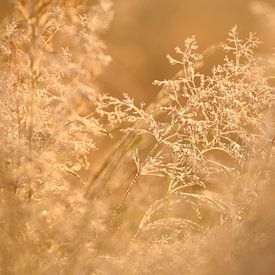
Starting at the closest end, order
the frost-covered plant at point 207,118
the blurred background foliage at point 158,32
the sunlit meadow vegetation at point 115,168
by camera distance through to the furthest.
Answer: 1. the sunlit meadow vegetation at point 115,168
2. the frost-covered plant at point 207,118
3. the blurred background foliage at point 158,32

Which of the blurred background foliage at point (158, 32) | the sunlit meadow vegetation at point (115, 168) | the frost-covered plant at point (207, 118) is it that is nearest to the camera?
the sunlit meadow vegetation at point (115, 168)

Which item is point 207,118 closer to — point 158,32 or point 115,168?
point 115,168

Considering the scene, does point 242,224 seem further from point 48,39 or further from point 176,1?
point 176,1

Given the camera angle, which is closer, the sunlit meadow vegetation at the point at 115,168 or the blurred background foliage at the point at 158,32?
the sunlit meadow vegetation at the point at 115,168

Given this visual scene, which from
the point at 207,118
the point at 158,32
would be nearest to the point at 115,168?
the point at 207,118

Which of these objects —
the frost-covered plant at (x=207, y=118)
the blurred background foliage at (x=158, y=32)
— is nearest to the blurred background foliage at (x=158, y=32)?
the blurred background foliage at (x=158, y=32)

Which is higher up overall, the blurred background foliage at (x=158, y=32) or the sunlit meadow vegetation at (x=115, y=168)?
the blurred background foliage at (x=158, y=32)

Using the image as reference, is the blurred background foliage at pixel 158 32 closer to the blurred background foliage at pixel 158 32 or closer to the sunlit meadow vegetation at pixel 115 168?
the blurred background foliage at pixel 158 32

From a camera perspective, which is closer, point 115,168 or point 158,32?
point 115,168

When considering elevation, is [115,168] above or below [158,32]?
below

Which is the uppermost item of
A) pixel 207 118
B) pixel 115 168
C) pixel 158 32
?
pixel 158 32
